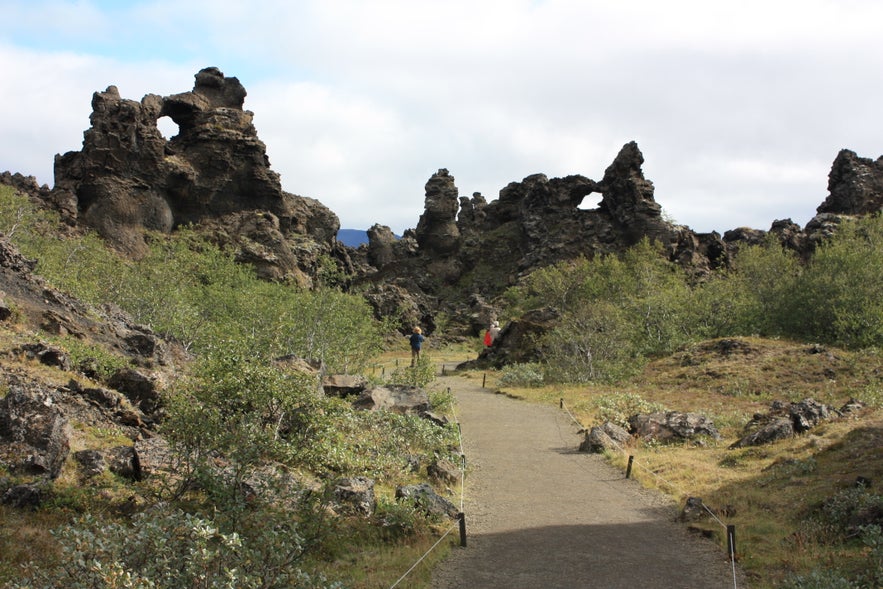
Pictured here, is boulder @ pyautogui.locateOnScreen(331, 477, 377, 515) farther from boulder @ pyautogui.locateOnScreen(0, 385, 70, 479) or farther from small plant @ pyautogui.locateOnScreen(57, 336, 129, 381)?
small plant @ pyautogui.locateOnScreen(57, 336, 129, 381)

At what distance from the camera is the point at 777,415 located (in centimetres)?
1789

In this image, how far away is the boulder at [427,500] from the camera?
1101 centimetres

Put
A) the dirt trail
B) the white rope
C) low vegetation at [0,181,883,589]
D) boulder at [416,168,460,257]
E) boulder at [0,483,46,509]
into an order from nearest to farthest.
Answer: low vegetation at [0,181,883,589] < the white rope < boulder at [0,483,46,509] < the dirt trail < boulder at [416,168,460,257]

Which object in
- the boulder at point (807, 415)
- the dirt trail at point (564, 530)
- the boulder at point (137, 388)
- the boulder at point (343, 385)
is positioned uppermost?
the boulder at point (137, 388)

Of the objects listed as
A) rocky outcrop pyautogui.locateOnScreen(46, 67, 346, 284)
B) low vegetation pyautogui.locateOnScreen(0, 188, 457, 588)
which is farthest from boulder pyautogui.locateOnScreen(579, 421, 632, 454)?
rocky outcrop pyautogui.locateOnScreen(46, 67, 346, 284)

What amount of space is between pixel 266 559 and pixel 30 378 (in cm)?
803

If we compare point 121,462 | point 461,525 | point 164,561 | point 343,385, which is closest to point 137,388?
point 121,462

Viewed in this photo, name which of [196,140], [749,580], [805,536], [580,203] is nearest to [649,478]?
[805,536]

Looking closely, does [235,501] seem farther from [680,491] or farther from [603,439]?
[603,439]

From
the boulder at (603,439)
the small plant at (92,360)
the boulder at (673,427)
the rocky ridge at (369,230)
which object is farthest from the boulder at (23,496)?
the rocky ridge at (369,230)

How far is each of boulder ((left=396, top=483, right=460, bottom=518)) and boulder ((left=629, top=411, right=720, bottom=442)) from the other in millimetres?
8822

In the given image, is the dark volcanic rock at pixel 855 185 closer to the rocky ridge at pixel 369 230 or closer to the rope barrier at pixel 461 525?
the rocky ridge at pixel 369 230

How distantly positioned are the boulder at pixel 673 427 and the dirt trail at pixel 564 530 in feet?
7.14

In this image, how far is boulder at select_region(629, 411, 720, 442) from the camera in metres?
17.8
